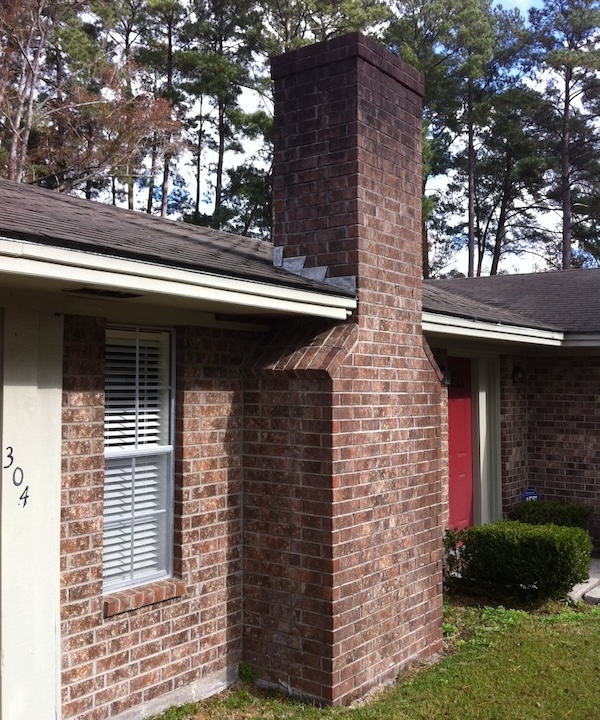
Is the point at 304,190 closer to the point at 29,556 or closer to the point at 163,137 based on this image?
the point at 29,556

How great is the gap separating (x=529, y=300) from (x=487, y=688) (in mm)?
7623

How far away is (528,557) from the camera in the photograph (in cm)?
679

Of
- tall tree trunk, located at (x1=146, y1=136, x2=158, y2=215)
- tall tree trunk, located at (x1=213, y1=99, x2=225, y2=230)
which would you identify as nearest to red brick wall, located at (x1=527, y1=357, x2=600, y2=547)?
tall tree trunk, located at (x1=146, y1=136, x2=158, y2=215)

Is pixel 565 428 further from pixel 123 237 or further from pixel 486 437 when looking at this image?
pixel 123 237

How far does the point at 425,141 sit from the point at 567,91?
25.3ft

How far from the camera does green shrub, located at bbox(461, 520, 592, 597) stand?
6707 millimetres

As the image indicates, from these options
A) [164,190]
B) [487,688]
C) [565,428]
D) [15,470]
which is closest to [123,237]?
[15,470]

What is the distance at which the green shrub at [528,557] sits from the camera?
6.71m

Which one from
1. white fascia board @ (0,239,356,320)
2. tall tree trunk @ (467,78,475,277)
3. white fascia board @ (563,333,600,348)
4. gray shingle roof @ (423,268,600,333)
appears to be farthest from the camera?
tall tree trunk @ (467,78,475,277)

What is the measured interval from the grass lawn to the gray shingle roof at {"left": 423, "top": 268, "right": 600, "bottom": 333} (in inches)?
110

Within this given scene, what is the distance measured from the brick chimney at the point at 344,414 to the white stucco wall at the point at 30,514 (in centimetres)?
152

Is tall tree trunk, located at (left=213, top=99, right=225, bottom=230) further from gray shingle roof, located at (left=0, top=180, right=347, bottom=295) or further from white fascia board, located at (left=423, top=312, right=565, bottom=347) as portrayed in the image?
gray shingle roof, located at (left=0, top=180, right=347, bottom=295)

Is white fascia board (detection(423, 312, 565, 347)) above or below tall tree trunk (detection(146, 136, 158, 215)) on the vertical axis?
below

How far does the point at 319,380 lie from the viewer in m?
4.81
